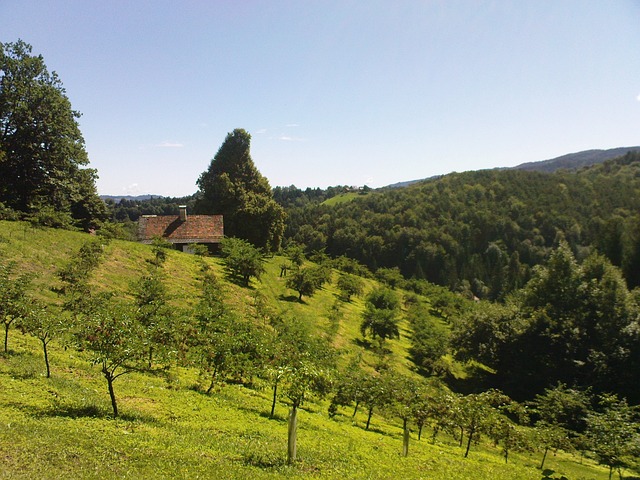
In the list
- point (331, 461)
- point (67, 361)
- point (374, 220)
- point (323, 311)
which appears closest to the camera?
point (331, 461)

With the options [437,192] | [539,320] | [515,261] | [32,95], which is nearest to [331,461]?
[539,320]

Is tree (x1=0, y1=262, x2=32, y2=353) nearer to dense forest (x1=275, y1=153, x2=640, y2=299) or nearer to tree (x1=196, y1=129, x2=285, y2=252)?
tree (x1=196, y1=129, x2=285, y2=252)

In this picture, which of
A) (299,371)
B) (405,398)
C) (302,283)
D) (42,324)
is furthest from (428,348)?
(42,324)

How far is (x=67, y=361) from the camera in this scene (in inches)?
592

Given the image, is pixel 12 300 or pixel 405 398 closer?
pixel 12 300

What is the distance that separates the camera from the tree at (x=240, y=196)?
160 ft

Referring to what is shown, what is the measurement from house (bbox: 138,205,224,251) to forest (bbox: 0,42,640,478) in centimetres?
278

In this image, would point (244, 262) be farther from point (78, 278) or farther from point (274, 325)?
point (78, 278)

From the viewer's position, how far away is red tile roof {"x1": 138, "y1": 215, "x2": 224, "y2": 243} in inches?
1711

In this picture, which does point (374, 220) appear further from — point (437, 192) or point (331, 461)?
point (331, 461)

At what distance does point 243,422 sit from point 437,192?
533 ft

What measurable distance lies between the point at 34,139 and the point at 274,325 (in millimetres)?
27208

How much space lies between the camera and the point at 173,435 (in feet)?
35.4

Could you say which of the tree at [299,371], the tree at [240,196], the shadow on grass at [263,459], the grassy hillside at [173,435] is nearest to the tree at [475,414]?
the grassy hillside at [173,435]
